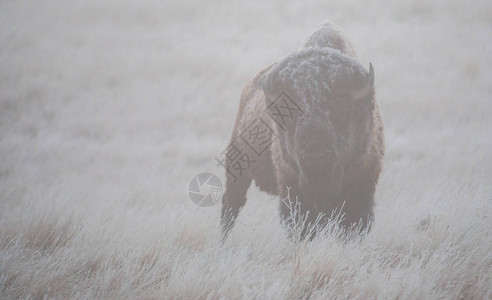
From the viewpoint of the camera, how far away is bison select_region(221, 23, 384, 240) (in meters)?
3.28

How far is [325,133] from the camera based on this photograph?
3262 millimetres

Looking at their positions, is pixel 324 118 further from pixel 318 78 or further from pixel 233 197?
pixel 233 197

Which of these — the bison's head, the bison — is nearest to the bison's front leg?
the bison

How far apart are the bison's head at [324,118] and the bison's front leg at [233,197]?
1514 millimetres

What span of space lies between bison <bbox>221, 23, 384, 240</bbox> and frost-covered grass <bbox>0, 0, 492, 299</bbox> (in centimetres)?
39

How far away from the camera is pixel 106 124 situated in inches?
464

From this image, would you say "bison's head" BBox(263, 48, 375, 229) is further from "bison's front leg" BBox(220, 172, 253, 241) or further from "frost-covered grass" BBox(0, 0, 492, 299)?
"bison's front leg" BBox(220, 172, 253, 241)

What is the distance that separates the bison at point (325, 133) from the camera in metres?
3.28

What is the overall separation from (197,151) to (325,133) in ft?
23.8

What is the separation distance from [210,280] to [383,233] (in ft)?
6.48

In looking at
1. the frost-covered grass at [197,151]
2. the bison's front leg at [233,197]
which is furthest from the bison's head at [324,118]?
the bison's front leg at [233,197]

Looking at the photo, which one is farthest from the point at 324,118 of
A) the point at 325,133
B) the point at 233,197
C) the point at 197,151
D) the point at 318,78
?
the point at 197,151

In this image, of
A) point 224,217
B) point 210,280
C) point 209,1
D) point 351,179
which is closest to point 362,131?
point 351,179

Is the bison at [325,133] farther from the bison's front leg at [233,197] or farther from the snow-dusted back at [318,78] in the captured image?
the bison's front leg at [233,197]
